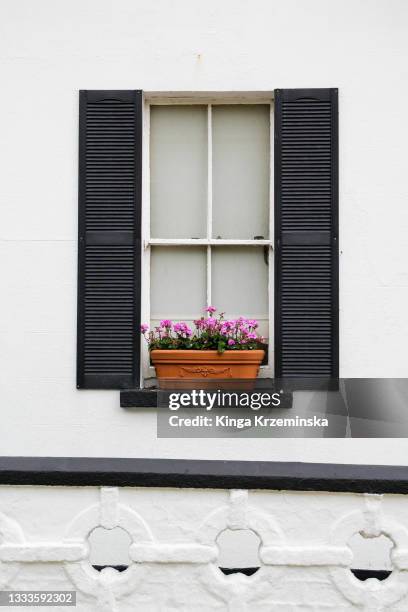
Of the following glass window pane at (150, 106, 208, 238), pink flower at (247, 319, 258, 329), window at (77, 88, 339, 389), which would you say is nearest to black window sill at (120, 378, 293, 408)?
window at (77, 88, 339, 389)

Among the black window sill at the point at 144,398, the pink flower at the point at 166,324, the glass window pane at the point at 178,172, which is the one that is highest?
the glass window pane at the point at 178,172

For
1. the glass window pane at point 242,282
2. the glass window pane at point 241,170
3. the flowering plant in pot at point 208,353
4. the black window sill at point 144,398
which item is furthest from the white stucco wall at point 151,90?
the glass window pane at point 242,282

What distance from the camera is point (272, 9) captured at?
4.48 metres

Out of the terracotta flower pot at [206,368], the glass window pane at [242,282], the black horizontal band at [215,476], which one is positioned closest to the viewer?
the black horizontal band at [215,476]

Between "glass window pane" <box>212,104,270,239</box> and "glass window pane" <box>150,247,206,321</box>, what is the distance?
221mm

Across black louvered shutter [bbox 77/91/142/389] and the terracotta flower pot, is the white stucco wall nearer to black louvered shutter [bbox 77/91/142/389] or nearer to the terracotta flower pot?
black louvered shutter [bbox 77/91/142/389]

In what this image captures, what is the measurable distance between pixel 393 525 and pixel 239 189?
2735 millimetres

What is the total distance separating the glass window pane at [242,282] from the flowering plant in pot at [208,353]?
0.57ft

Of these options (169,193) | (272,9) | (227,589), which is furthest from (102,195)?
(227,589)

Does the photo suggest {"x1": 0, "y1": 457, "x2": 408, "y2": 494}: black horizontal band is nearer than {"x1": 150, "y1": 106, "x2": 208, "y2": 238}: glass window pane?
Yes

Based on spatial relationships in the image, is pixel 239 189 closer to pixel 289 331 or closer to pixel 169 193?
pixel 169 193

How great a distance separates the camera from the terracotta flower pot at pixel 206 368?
→ 14.4 ft

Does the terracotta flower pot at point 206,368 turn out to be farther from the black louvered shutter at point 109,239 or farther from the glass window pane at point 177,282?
the glass window pane at point 177,282

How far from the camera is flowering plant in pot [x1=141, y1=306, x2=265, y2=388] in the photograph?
4.39 meters
